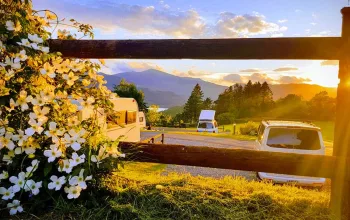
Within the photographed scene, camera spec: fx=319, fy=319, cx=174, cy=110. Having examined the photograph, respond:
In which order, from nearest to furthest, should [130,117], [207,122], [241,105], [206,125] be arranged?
[130,117] < [207,122] < [206,125] < [241,105]

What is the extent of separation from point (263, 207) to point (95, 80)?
5.00 feet

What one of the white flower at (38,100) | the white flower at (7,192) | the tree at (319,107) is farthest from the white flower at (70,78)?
the tree at (319,107)

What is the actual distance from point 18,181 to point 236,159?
145 cm

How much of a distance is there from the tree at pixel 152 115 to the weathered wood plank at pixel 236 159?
126ft

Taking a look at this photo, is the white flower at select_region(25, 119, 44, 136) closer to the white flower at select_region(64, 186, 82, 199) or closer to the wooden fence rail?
the white flower at select_region(64, 186, 82, 199)

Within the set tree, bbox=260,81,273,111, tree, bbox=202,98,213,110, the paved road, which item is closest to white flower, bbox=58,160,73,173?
the paved road

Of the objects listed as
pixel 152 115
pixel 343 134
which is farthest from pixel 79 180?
pixel 152 115

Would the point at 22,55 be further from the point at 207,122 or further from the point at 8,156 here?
the point at 207,122

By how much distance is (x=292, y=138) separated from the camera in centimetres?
786

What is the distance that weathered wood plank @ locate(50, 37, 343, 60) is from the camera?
7.28 feet

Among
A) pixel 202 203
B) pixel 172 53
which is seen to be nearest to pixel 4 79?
pixel 172 53

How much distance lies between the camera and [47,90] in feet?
6.79

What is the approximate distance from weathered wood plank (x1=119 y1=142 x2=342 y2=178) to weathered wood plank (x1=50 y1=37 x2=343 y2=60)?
2.24ft

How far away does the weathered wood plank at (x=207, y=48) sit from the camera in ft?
7.28
